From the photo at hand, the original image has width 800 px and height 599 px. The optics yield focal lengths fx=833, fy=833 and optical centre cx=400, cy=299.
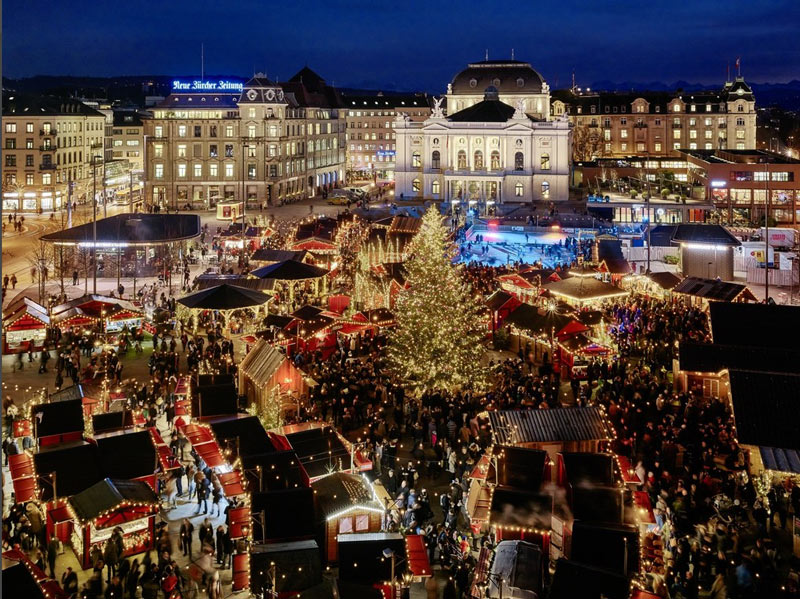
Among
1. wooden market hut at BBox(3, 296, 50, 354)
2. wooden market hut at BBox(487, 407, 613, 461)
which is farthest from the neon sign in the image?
wooden market hut at BBox(487, 407, 613, 461)

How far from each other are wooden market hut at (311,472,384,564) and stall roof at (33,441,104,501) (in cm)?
440

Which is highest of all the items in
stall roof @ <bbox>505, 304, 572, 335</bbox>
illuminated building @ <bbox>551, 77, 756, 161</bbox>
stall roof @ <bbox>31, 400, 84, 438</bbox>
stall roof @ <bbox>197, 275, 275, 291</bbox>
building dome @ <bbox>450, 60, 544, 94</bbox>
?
building dome @ <bbox>450, 60, 544, 94</bbox>

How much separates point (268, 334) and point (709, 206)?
167ft

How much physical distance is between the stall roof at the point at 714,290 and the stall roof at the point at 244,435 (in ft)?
66.4

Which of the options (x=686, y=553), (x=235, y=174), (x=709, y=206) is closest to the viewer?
(x=686, y=553)

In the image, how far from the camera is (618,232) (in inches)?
2290

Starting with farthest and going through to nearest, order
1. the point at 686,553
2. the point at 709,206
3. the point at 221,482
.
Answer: the point at 709,206
the point at 221,482
the point at 686,553

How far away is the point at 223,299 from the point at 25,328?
6.99 m

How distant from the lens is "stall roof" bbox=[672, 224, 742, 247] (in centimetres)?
4162

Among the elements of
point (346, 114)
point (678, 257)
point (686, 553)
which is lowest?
point (686, 553)

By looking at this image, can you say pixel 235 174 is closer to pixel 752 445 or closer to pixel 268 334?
pixel 268 334

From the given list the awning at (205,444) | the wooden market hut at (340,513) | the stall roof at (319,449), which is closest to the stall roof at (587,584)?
the wooden market hut at (340,513)

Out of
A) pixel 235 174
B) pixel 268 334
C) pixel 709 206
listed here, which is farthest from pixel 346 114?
pixel 268 334

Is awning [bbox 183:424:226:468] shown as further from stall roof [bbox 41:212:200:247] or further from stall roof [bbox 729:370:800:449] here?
stall roof [bbox 41:212:200:247]
